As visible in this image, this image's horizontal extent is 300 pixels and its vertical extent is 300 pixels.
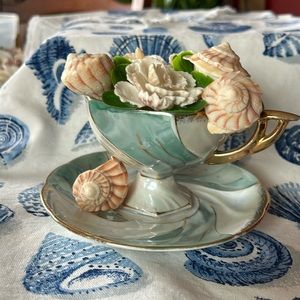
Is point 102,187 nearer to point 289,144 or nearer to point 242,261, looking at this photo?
point 242,261

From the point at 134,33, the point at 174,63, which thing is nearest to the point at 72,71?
the point at 174,63

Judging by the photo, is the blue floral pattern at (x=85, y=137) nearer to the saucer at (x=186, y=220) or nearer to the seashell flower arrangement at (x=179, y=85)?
the saucer at (x=186, y=220)

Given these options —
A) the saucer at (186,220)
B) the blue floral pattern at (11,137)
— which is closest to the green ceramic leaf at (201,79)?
the saucer at (186,220)

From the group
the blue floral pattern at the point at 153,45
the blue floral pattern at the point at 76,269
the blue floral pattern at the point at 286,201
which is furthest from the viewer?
the blue floral pattern at the point at 153,45

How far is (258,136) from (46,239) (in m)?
0.18

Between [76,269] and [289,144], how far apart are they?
0.90ft

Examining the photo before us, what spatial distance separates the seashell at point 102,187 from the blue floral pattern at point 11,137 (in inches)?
5.3

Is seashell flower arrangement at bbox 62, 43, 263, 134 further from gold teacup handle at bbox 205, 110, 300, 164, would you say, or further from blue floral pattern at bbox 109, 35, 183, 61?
blue floral pattern at bbox 109, 35, 183, 61

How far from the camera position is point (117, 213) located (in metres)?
0.45

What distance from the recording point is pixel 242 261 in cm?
41

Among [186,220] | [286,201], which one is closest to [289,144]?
[286,201]

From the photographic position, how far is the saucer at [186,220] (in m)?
0.40

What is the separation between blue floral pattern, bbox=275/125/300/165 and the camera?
56cm

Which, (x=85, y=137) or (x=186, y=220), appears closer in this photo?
(x=186, y=220)
